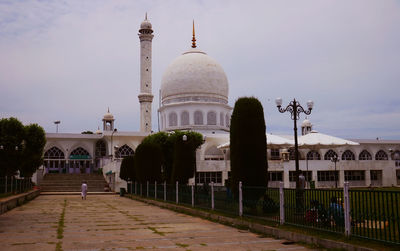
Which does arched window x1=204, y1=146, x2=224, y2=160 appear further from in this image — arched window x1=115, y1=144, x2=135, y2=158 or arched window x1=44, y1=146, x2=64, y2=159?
arched window x1=44, y1=146, x2=64, y2=159

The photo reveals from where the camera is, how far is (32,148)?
29.9 meters

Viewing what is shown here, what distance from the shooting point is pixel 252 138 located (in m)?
12.9

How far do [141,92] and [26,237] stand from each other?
142 feet

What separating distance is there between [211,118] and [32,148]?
868 inches

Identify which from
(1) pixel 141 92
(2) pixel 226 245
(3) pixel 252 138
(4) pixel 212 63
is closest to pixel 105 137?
(1) pixel 141 92

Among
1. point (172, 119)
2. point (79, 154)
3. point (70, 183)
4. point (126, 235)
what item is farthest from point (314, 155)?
point (126, 235)

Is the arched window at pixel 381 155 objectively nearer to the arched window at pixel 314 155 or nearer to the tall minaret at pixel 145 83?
the arched window at pixel 314 155

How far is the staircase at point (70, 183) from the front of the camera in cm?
3538

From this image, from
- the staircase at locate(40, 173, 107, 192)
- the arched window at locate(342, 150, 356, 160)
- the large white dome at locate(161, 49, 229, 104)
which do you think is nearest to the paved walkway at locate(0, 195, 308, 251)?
the staircase at locate(40, 173, 107, 192)

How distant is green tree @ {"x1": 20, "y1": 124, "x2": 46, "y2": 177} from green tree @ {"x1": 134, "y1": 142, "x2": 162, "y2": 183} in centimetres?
939

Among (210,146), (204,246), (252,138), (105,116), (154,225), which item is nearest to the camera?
(204,246)

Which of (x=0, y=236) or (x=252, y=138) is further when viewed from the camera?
(x=252, y=138)

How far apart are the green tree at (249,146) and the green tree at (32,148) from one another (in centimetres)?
2063

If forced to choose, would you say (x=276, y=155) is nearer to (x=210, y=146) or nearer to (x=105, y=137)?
(x=210, y=146)
